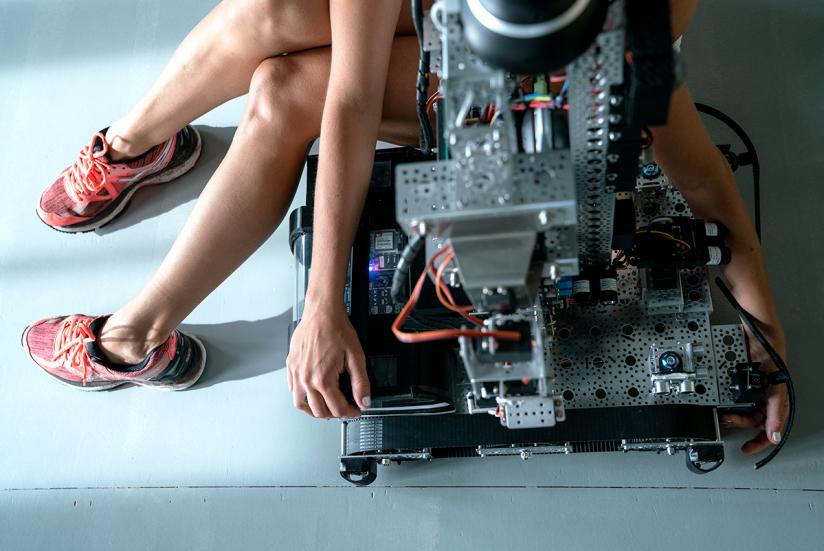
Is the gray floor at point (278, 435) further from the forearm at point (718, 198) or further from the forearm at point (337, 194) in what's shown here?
the forearm at point (337, 194)

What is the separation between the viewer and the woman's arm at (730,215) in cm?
140

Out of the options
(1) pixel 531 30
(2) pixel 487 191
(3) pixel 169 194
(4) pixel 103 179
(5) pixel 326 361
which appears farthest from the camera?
(3) pixel 169 194

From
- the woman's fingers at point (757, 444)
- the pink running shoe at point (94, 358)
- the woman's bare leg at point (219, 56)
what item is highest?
the woman's bare leg at point (219, 56)

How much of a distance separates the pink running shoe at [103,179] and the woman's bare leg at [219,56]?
36mm

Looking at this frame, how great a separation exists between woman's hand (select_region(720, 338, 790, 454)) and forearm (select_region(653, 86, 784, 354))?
40 mm

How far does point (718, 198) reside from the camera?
147 centimetres

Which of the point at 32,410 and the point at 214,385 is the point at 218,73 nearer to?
the point at 214,385

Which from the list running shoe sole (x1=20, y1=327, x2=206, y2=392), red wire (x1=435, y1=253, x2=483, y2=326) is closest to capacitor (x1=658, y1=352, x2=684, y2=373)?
red wire (x1=435, y1=253, x2=483, y2=326)

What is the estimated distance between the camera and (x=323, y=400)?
1384 millimetres

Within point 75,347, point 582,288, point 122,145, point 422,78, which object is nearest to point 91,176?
point 122,145

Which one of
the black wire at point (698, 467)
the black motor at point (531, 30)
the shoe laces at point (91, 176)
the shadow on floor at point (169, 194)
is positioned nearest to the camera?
the black motor at point (531, 30)

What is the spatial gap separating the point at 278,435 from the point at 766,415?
1008 millimetres

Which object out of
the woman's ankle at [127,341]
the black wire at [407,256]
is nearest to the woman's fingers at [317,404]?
the black wire at [407,256]

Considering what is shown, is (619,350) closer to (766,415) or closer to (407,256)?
(766,415)
